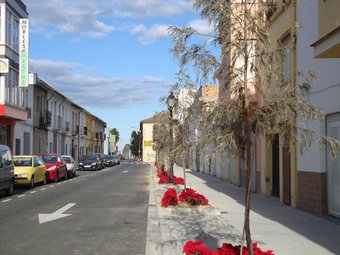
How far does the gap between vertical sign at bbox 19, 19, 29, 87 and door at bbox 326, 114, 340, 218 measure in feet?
73.7

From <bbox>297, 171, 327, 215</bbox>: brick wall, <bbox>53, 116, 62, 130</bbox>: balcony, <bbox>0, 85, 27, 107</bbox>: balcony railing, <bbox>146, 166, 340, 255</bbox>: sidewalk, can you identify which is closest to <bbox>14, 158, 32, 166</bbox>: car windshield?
<bbox>0, 85, 27, 107</bbox>: balcony railing

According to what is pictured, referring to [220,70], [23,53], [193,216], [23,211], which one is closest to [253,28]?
[220,70]

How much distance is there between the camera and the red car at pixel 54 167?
28.1m

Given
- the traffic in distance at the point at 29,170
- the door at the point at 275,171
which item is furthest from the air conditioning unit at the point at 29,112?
the door at the point at 275,171

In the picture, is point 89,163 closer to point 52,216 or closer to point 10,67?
point 10,67

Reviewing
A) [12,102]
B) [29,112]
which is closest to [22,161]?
[12,102]

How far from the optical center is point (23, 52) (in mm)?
29938

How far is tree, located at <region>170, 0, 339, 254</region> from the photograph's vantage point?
5340 millimetres

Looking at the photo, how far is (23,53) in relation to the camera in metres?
29.9

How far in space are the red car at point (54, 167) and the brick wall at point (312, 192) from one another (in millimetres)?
17878

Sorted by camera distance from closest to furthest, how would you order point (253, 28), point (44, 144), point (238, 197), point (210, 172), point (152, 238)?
point (253, 28) < point (152, 238) < point (238, 197) < point (210, 172) < point (44, 144)

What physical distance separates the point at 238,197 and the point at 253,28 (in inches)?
518

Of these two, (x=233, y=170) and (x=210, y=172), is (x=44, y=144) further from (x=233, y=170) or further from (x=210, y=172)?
(x=233, y=170)

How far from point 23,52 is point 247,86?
26630mm
